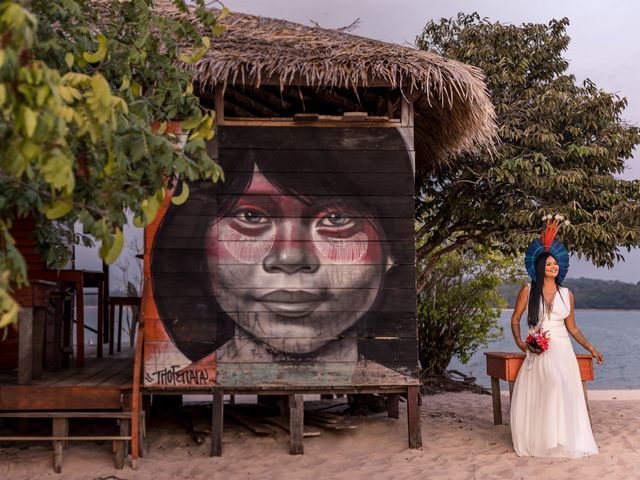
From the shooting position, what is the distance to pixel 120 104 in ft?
9.73

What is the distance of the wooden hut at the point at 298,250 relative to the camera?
6.61 m

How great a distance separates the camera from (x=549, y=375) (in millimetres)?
6520

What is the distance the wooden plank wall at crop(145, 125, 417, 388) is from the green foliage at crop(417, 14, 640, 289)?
10.3ft

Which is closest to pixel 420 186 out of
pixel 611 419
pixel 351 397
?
pixel 351 397

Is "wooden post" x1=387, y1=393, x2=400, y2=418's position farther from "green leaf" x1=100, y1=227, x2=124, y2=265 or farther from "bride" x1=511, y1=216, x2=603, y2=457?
"green leaf" x1=100, y1=227, x2=124, y2=265

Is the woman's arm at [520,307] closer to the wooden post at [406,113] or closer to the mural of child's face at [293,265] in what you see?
the mural of child's face at [293,265]

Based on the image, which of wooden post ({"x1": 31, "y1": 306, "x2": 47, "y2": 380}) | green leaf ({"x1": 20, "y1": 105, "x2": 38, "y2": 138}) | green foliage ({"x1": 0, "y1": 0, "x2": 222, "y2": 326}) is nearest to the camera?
green leaf ({"x1": 20, "y1": 105, "x2": 38, "y2": 138})

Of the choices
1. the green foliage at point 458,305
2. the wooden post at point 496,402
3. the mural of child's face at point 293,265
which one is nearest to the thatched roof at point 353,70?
the mural of child's face at point 293,265

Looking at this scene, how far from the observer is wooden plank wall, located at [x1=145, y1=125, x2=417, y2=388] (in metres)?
6.65

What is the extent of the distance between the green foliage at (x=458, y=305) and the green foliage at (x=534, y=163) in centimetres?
182

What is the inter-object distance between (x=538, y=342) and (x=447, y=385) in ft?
20.2

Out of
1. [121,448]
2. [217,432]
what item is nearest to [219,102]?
[217,432]

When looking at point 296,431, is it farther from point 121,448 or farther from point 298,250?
point 298,250

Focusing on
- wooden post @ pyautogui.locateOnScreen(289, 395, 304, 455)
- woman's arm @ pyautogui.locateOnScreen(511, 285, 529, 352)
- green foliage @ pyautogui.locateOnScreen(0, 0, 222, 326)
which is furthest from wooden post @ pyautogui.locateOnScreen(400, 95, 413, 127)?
wooden post @ pyautogui.locateOnScreen(289, 395, 304, 455)
